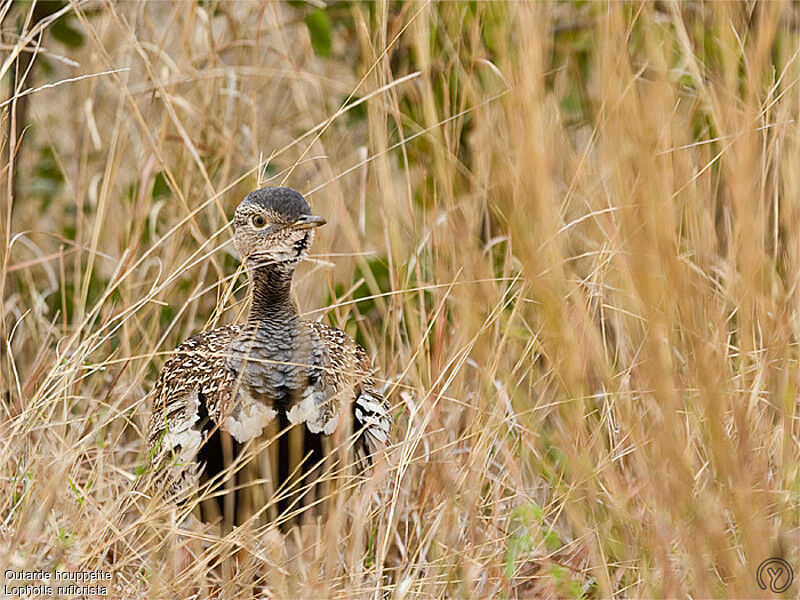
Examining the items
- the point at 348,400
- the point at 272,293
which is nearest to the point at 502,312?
the point at 348,400

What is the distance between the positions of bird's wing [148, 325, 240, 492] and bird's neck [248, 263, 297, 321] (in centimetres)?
14

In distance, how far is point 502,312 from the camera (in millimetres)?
2281

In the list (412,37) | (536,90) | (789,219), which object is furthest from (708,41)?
(536,90)

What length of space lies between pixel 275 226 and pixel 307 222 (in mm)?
81

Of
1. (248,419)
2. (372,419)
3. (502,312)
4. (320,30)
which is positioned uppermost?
(320,30)

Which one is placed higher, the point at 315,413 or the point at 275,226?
the point at 275,226

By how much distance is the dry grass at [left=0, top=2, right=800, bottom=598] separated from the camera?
5.36ft

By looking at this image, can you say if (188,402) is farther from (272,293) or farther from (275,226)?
(275,226)

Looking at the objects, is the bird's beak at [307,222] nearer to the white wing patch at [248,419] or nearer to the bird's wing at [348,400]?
the bird's wing at [348,400]

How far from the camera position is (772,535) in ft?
5.36

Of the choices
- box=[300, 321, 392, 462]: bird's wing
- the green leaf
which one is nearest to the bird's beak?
box=[300, 321, 392, 462]: bird's wing

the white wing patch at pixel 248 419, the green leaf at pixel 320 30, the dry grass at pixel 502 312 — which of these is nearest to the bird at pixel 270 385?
the white wing patch at pixel 248 419

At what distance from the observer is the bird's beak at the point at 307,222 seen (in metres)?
2.35

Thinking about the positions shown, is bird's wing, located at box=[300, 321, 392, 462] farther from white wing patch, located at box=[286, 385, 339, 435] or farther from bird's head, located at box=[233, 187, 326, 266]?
bird's head, located at box=[233, 187, 326, 266]
